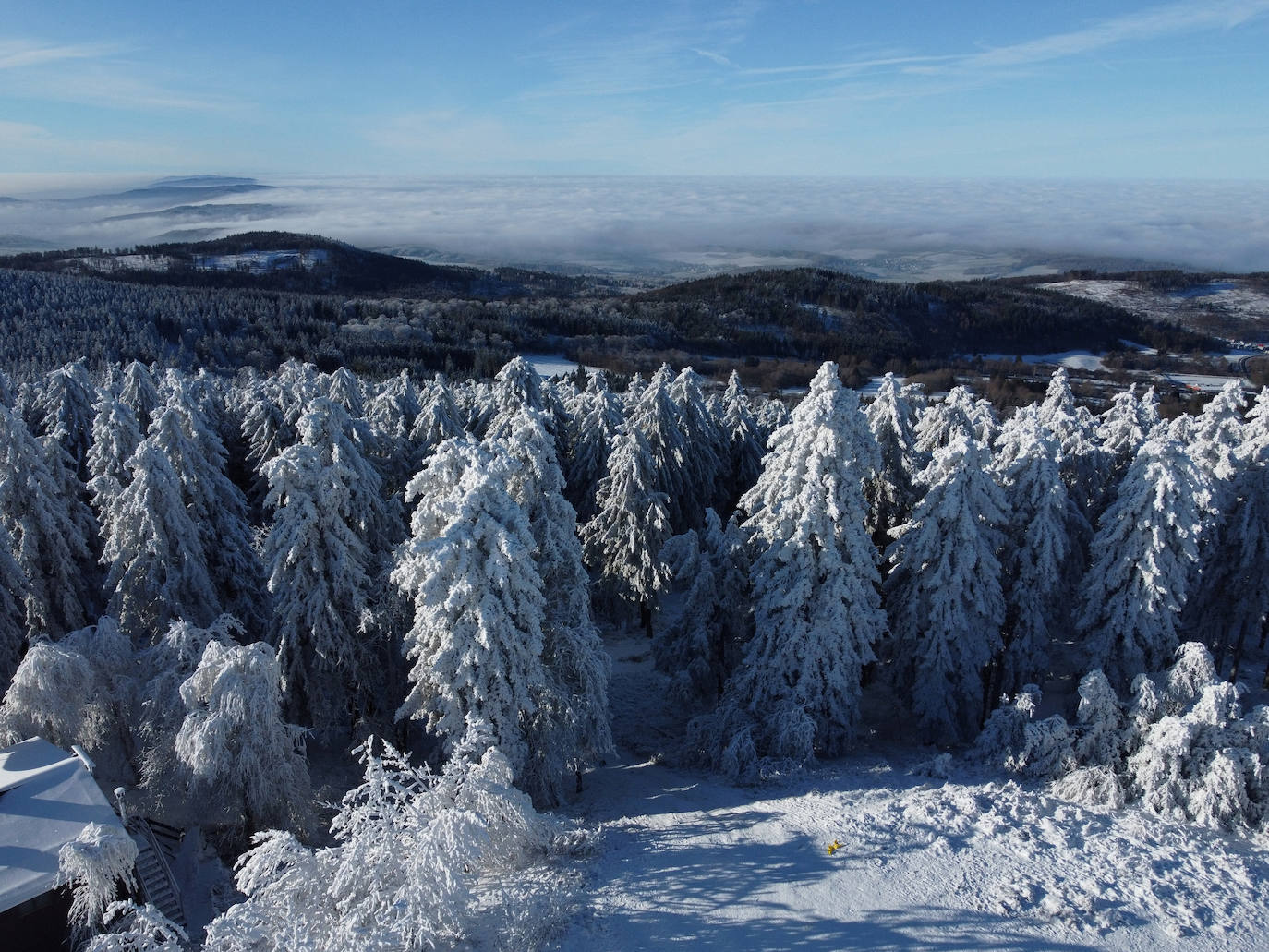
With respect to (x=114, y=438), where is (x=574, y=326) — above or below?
above

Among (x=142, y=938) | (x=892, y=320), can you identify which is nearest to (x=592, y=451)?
(x=142, y=938)

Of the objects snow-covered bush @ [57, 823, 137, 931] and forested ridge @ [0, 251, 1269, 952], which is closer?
snow-covered bush @ [57, 823, 137, 931]

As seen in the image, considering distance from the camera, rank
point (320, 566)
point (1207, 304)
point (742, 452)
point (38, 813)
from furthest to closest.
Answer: point (1207, 304), point (742, 452), point (320, 566), point (38, 813)

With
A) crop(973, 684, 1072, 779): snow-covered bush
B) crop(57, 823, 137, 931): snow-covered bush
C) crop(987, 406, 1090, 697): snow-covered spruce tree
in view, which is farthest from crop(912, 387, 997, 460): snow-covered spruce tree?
crop(57, 823, 137, 931): snow-covered bush

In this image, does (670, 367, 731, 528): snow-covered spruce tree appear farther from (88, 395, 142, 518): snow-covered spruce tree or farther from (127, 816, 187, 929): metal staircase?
(127, 816, 187, 929): metal staircase

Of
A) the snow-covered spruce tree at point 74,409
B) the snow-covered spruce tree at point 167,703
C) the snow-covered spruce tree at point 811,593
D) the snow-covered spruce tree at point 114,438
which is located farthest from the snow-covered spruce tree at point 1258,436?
the snow-covered spruce tree at point 74,409

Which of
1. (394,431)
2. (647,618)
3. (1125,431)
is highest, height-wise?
(1125,431)

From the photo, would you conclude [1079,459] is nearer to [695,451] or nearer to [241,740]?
[695,451]

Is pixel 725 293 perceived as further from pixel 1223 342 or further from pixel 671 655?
pixel 671 655
